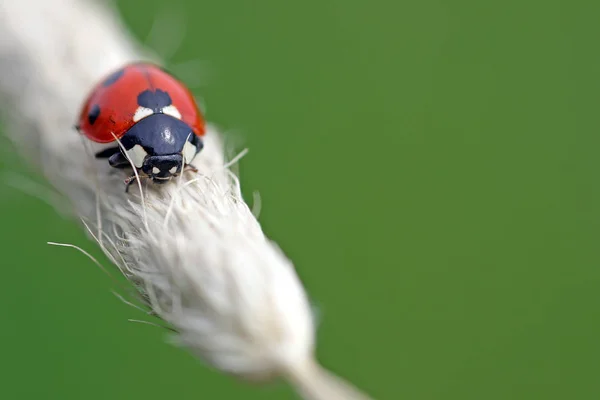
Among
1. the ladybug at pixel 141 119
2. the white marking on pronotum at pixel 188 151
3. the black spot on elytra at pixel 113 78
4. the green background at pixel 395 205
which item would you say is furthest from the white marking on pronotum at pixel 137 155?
the green background at pixel 395 205

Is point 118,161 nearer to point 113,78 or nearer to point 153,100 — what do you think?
point 153,100

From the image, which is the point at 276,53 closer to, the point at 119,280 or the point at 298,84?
the point at 298,84

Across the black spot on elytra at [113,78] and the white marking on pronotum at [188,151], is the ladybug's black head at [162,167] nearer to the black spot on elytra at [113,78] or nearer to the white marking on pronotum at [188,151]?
the white marking on pronotum at [188,151]

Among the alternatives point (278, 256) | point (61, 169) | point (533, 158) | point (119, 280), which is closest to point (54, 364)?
point (61, 169)

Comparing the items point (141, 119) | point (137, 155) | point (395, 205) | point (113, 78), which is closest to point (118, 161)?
point (137, 155)

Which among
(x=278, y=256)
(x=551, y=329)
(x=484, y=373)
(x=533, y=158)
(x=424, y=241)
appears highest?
(x=533, y=158)

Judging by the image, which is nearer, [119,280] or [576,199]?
[119,280]
